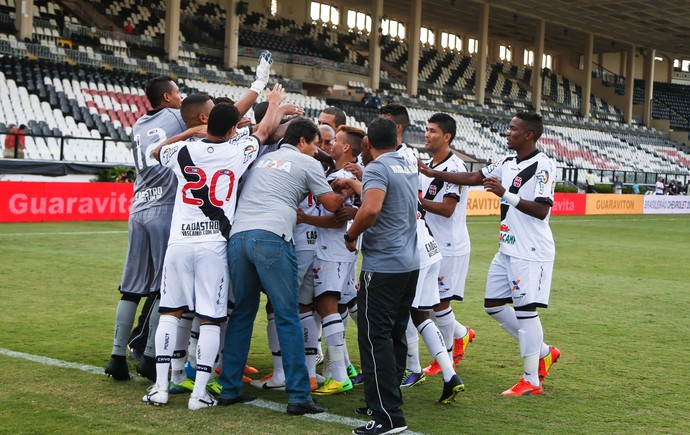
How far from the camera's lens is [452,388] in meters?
6.46

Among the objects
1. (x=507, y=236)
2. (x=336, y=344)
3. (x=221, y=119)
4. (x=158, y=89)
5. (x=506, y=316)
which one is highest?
(x=158, y=89)

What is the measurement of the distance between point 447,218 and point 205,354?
2.56 meters

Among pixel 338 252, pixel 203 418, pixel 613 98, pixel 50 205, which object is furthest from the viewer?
pixel 613 98

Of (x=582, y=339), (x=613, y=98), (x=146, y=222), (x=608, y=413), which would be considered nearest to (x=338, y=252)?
(x=146, y=222)

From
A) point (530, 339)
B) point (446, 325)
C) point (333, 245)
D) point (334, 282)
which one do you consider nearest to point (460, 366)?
point (446, 325)

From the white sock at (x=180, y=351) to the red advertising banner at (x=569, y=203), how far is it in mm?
30594

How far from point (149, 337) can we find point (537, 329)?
10.5 ft

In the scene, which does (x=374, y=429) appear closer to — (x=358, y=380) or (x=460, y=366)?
(x=358, y=380)

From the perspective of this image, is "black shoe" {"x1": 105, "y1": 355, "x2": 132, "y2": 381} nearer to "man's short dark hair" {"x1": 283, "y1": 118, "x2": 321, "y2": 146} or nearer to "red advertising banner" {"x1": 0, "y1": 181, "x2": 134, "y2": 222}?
"man's short dark hair" {"x1": 283, "y1": 118, "x2": 321, "y2": 146}

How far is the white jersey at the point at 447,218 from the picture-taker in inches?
297

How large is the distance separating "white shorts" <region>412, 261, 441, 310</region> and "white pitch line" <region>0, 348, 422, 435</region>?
3.78 ft

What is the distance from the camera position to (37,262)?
1394 centimetres

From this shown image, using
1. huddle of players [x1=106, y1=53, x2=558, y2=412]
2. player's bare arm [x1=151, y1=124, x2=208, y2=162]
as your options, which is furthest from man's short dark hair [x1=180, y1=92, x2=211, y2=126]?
player's bare arm [x1=151, y1=124, x2=208, y2=162]

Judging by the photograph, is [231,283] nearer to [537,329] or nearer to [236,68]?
[537,329]
